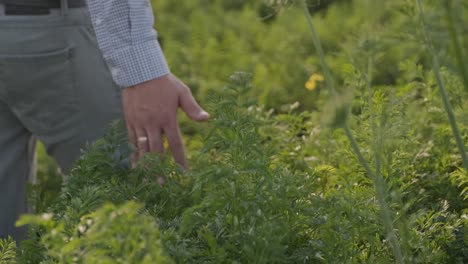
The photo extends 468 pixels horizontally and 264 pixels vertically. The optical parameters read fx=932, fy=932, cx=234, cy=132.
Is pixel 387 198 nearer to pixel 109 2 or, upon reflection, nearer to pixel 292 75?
pixel 109 2

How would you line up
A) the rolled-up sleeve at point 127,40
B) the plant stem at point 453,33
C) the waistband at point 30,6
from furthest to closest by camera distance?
the waistband at point 30,6, the rolled-up sleeve at point 127,40, the plant stem at point 453,33

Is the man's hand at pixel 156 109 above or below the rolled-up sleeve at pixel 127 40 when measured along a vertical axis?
below

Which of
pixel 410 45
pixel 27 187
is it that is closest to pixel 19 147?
pixel 27 187

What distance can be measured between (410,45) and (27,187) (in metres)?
1.79

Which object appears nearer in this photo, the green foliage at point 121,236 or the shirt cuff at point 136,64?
the green foliage at point 121,236

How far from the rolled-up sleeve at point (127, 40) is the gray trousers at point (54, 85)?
0.32 m

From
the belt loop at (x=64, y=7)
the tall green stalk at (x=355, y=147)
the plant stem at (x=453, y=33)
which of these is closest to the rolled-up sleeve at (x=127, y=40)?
the belt loop at (x=64, y=7)

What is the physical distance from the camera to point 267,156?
2.87m

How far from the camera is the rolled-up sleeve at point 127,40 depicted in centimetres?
320

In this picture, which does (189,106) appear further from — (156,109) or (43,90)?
(43,90)

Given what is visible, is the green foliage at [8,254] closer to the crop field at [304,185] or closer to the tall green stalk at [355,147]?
the crop field at [304,185]

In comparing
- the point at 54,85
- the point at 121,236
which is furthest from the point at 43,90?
the point at 121,236

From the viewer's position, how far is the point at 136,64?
10.5 feet

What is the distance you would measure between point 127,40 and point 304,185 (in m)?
0.80
